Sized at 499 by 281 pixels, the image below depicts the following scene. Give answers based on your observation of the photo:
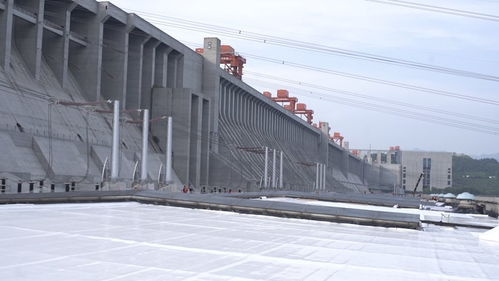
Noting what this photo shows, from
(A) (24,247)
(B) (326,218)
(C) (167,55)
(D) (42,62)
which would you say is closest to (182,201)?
(B) (326,218)

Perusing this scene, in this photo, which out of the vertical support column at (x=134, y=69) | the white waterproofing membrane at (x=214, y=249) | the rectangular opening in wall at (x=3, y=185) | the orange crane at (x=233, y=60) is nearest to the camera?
the white waterproofing membrane at (x=214, y=249)

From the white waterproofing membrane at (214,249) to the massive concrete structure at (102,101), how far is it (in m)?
21.1

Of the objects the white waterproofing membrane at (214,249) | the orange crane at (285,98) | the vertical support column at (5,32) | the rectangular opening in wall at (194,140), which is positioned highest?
the orange crane at (285,98)

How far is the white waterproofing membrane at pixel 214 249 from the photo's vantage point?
27.9 ft

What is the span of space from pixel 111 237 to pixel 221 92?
2721 inches

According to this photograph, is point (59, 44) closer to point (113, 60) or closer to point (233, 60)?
point (113, 60)

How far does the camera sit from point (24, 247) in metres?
9.71

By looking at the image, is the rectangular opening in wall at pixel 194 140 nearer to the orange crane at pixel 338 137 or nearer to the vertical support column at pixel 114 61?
the vertical support column at pixel 114 61

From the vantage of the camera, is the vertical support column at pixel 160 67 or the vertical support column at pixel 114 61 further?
the vertical support column at pixel 160 67

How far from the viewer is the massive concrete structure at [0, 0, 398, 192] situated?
132 ft

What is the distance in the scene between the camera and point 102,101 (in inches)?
2060

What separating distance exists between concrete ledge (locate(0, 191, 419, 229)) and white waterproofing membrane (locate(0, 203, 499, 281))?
666mm

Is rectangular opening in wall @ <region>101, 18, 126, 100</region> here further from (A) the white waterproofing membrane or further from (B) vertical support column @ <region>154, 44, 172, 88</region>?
(A) the white waterproofing membrane

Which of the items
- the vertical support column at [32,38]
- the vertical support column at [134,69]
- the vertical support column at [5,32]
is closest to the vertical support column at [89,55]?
the vertical support column at [134,69]
